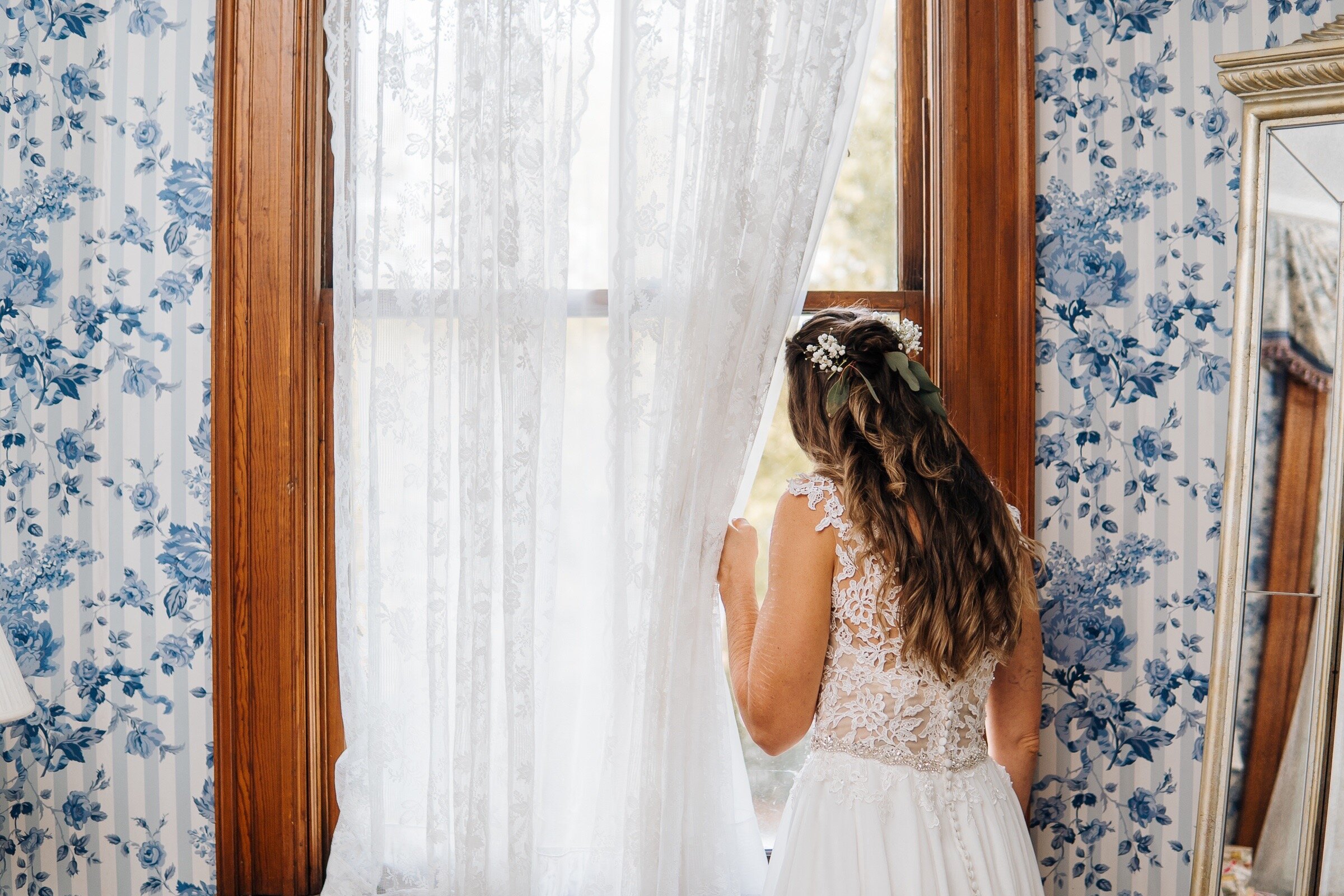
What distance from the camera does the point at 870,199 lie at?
1.60m

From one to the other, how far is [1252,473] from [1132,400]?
0.32 m

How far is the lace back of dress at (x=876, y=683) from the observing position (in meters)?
1.21

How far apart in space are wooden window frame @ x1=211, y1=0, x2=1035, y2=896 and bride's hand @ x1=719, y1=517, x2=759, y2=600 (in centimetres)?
43

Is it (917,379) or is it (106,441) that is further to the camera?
(106,441)

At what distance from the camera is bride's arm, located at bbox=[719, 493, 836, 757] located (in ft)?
3.96

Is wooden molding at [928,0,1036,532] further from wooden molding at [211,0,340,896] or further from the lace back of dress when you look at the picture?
wooden molding at [211,0,340,896]

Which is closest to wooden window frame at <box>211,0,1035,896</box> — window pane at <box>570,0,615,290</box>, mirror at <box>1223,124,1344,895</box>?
mirror at <box>1223,124,1344,895</box>

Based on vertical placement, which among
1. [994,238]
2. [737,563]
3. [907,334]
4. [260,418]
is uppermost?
[994,238]

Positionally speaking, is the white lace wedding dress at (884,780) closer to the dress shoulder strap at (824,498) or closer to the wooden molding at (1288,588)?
the dress shoulder strap at (824,498)

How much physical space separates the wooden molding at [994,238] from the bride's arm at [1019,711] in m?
0.24

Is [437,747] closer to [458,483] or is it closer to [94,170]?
→ [458,483]

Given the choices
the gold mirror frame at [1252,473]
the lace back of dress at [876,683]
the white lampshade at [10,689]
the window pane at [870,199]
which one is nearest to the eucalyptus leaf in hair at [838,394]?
the lace back of dress at [876,683]

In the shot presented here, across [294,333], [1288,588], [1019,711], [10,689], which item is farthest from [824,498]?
[10,689]

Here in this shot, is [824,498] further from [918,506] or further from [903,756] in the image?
[903,756]
